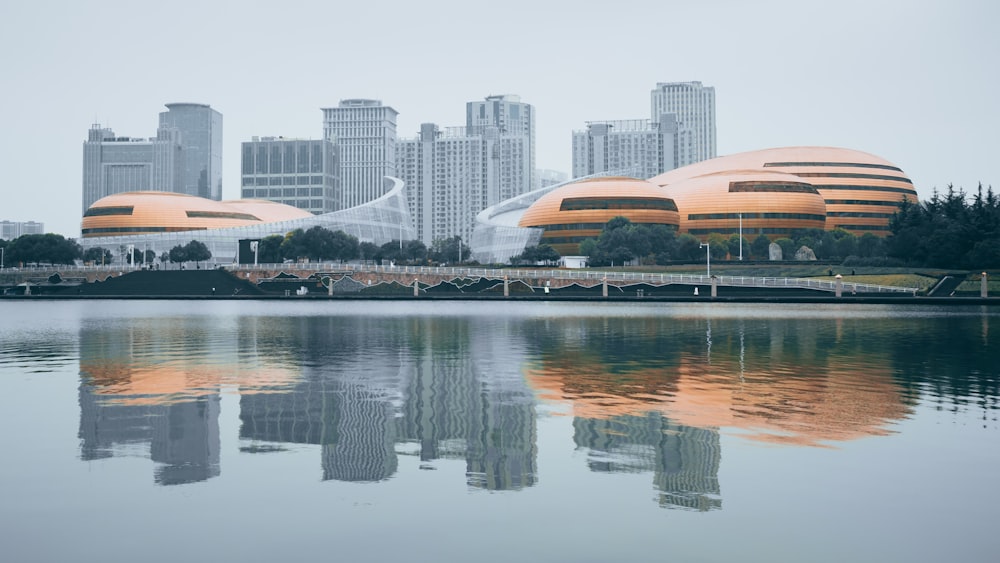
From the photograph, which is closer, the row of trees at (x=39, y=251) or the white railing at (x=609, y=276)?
the white railing at (x=609, y=276)

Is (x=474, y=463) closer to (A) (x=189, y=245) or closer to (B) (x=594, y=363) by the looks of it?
(B) (x=594, y=363)

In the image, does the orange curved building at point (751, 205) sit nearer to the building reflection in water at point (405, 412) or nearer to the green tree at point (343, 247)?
the green tree at point (343, 247)

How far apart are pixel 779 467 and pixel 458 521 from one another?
546 cm

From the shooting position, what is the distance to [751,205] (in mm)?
171625

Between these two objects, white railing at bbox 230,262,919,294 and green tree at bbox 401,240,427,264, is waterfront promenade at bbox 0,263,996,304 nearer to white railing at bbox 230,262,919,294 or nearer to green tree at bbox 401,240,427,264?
white railing at bbox 230,262,919,294

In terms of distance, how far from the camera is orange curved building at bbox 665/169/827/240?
17088cm

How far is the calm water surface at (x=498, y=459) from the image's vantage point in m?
10.5

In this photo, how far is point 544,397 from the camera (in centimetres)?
2264

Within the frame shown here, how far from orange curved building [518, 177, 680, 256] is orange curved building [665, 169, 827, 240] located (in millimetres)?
4051

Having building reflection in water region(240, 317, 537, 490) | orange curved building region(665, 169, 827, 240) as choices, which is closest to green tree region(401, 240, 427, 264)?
orange curved building region(665, 169, 827, 240)

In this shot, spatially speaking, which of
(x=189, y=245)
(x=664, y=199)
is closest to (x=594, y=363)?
(x=664, y=199)

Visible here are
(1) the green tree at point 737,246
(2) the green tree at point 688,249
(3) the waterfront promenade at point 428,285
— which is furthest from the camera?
(1) the green tree at point 737,246

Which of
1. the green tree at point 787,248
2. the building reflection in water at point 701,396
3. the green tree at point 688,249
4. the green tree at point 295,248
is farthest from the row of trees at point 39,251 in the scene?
the building reflection in water at point 701,396

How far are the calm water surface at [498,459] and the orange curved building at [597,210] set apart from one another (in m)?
139
